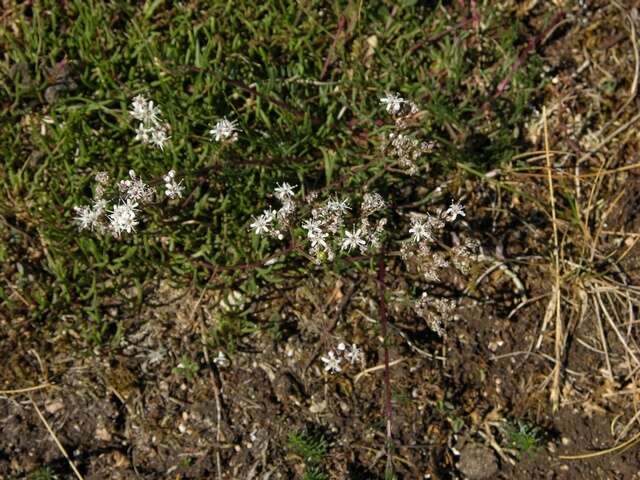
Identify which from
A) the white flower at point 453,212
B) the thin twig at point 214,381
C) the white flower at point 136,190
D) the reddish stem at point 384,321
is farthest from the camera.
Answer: the thin twig at point 214,381

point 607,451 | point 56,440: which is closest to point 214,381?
point 56,440

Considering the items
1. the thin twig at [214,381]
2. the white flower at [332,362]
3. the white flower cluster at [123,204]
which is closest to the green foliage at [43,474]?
the thin twig at [214,381]

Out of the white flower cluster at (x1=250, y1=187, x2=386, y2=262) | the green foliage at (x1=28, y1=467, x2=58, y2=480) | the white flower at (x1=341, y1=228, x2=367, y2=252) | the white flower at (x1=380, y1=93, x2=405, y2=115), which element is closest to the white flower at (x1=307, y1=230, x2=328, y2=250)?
the white flower cluster at (x1=250, y1=187, x2=386, y2=262)

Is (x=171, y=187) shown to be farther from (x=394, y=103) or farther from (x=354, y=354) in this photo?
(x=354, y=354)

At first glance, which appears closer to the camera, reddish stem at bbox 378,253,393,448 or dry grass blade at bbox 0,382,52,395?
reddish stem at bbox 378,253,393,448

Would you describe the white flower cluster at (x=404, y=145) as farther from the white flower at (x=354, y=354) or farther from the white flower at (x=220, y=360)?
the white flower at (x=220, y=360)

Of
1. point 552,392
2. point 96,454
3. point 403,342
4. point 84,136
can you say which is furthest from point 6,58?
point 552,392

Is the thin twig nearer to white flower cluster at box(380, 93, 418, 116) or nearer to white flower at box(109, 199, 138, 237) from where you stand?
white flower at box(109, 199, 138, 237)

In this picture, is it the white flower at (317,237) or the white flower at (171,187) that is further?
the white flower at (171,187)

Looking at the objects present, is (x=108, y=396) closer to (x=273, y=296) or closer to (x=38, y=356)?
(x=38, y=356)
